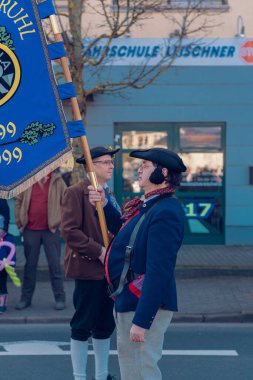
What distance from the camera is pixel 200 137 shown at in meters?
13.5

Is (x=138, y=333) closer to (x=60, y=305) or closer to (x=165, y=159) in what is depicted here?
(x=165, y=159)

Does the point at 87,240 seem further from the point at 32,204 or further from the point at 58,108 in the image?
the point at 32,204

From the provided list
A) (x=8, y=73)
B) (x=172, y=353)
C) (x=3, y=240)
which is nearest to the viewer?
(x=8, y=73)

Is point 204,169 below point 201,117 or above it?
below

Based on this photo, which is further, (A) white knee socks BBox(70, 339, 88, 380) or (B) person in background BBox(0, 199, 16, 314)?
(B) person in background BBox(0, 199, 16, 314)

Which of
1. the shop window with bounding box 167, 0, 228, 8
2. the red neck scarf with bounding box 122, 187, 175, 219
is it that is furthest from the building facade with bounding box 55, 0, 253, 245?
the red neck scarf with bounding box 122, 187, 175, 219

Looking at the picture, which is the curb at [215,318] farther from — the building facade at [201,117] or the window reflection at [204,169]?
the window reflection at [204,169]

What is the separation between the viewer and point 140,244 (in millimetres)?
4137

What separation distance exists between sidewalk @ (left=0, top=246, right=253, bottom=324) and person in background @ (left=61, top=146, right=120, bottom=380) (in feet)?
8.99

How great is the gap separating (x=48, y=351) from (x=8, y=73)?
3237 mm

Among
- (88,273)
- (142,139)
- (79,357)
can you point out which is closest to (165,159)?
(88,273)

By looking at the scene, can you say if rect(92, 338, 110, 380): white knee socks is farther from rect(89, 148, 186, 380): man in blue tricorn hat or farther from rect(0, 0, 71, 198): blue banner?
rect(0, 0, 71, 198): blue banner

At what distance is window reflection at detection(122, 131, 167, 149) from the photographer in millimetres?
13469

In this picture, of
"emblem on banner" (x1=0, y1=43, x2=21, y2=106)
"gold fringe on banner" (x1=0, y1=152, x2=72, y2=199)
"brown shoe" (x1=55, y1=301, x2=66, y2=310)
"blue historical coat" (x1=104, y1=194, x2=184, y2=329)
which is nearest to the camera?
"blue historical coat" (x1=104, y1=194, x2=184, y2=329)
